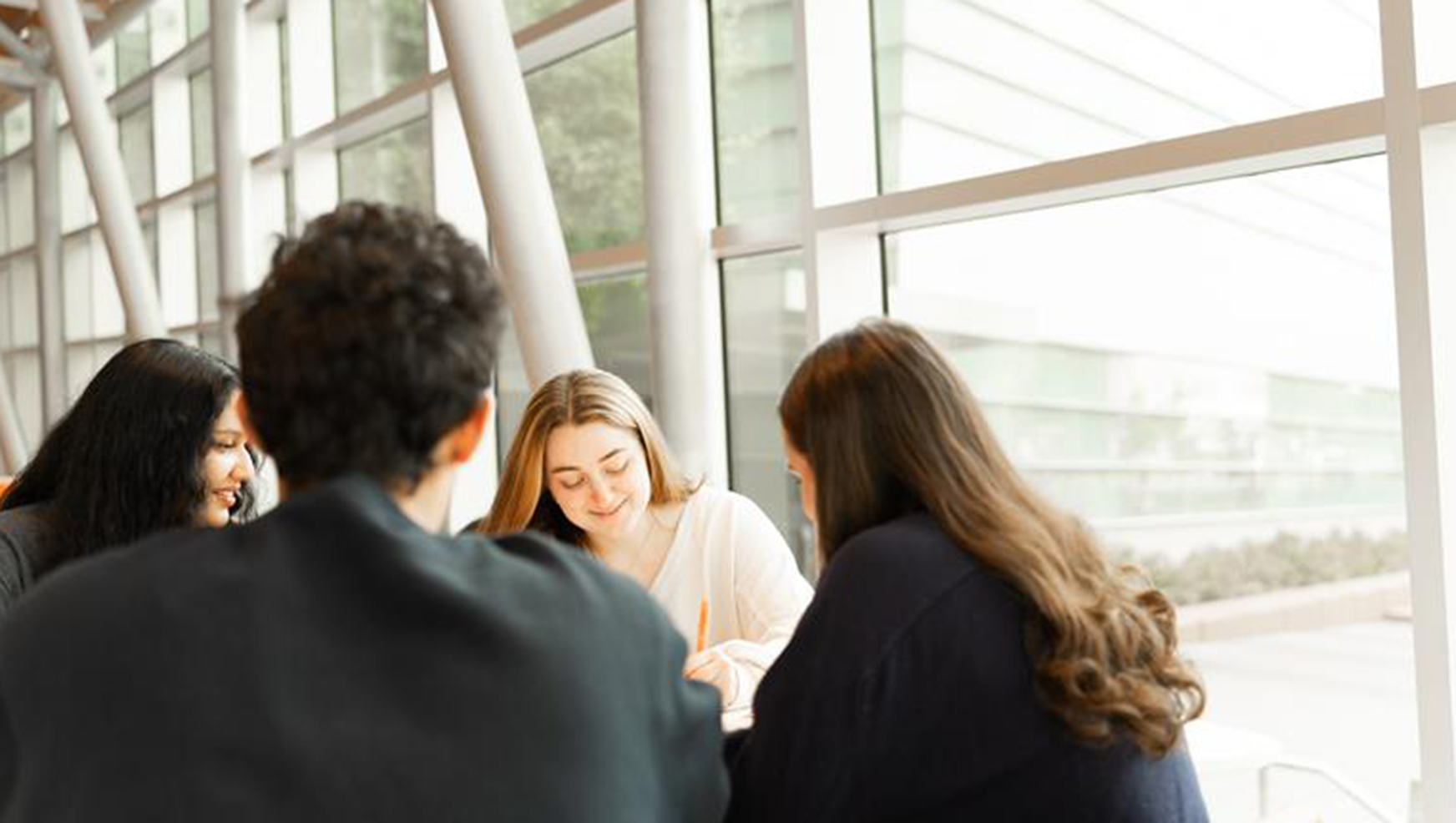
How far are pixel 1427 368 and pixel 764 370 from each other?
6.91 feet

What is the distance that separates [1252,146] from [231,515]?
6.43ft

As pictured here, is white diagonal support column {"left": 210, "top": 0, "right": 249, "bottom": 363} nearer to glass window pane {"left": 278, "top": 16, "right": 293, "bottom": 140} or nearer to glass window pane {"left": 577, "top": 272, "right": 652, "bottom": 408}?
glass window pane {"left": 278, "top": 16, "right": 293, "bottom": 140}

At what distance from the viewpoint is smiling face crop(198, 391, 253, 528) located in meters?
2.06

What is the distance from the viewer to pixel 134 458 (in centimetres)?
201

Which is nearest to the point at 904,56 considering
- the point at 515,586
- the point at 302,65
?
the point at 515,586

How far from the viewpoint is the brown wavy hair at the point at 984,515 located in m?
1.25

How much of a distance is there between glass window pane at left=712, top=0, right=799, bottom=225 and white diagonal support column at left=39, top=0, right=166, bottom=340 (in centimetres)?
394

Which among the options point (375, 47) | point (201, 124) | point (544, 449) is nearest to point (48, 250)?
point (201, 124)

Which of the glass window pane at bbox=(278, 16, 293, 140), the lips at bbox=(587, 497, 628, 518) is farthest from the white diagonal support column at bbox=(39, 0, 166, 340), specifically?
the lips at bbox=(587, 497, 628, 518)

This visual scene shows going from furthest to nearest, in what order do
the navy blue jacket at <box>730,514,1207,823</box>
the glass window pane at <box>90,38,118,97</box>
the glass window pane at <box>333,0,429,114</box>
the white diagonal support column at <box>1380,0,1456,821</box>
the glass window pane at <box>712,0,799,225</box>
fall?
the glass window pane at <box>90,38,118,97</box> < the glass window pane at <box>333,0,429,114</box> < the glass window pane at <box>712,0,799,225</box> < the white diagonal support column at <box>1380,0,1456,821</box> < the navy blue jacket at <box>730,514,1207,823</box>

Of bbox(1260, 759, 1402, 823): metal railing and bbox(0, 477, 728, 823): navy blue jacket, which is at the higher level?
bbox(0, 477, 728, 823): navy blue jacket

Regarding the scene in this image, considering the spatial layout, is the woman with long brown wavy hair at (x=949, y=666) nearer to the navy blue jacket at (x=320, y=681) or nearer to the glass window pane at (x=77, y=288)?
the navy blue jacket at (x=320, y=681)

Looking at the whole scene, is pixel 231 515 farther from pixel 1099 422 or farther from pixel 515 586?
pixel 1099 422

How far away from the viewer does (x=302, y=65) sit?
22.1ft
